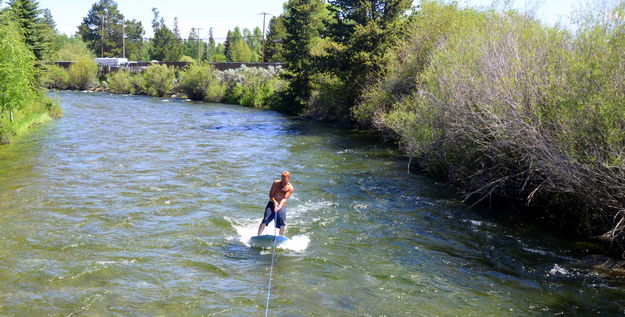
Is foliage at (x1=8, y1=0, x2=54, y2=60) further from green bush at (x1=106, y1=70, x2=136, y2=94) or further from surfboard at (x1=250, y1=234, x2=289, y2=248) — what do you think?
surfboard at (x1=250, y1=234, x2=289, y2=248)

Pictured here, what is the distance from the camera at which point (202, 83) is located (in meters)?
63.3

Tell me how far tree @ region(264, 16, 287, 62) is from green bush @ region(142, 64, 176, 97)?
1633 cm

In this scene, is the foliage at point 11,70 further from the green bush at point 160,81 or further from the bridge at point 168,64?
the green bush at point 160,81

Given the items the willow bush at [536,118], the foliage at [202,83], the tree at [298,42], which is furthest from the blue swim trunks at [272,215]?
the foliage at [202,83]

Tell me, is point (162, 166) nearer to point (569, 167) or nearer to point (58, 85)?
point (569, 167)

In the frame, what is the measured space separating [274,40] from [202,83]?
20.5m

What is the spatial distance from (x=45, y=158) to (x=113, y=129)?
1034 centimetres

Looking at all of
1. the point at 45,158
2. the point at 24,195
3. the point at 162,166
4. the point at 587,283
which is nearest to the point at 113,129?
the point at 45,158

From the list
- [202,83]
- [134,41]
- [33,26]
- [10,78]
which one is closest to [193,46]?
[134,41]

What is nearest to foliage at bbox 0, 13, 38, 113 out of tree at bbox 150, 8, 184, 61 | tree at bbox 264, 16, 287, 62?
tree at bbox 264, 16, 287, 62

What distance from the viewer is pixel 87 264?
10953mm

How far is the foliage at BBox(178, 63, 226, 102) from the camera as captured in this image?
60.7 metres

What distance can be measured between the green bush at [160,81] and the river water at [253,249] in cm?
4741

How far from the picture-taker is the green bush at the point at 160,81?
225 ft
